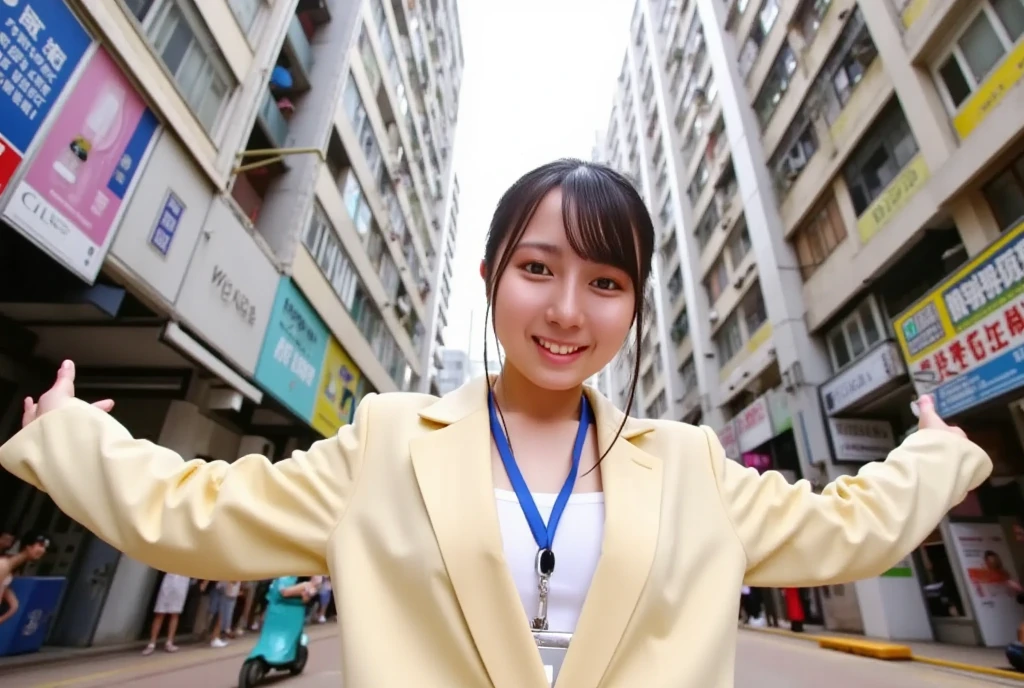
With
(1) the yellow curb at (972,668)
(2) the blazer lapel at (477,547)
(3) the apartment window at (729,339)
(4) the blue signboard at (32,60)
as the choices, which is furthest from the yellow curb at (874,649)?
(4) the blue signboard at (32,60)

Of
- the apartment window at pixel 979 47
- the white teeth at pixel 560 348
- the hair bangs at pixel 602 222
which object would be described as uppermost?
the apartment window at pixel 979 47

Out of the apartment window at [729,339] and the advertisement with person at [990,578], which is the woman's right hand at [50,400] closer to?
the advertisement with person at [990,578]

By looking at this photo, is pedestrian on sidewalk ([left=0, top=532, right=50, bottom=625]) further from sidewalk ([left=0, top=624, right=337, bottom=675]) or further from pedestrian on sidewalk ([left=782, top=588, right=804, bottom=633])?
pedestrian on sidewalk ([left=782, top=588, right=804, bottom=633])

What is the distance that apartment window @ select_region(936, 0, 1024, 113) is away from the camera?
7711mm

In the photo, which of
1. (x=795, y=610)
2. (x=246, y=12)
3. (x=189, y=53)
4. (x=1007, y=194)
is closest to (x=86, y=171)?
(x=189, y=53)

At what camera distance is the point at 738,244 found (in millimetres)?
17688

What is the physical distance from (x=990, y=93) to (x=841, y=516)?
391 inches

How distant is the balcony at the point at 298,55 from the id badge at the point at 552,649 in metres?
13.5

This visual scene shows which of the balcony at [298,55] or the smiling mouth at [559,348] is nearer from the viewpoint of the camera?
the smiling mouth at [559,348]

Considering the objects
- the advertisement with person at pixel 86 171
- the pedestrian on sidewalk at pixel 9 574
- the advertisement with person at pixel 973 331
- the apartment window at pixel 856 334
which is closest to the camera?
the advertisement with person at pixel 86 171

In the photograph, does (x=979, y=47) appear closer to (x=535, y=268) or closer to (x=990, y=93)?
(x=990, y=93)

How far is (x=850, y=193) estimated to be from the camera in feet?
38.9

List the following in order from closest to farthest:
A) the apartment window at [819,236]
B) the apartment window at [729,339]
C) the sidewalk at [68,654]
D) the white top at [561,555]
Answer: the white top at [561,555], the sidewalk at [68,654], the apartment window at [819,236], the apartment window at [729,339]

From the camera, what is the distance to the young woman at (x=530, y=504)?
91 centimetres
